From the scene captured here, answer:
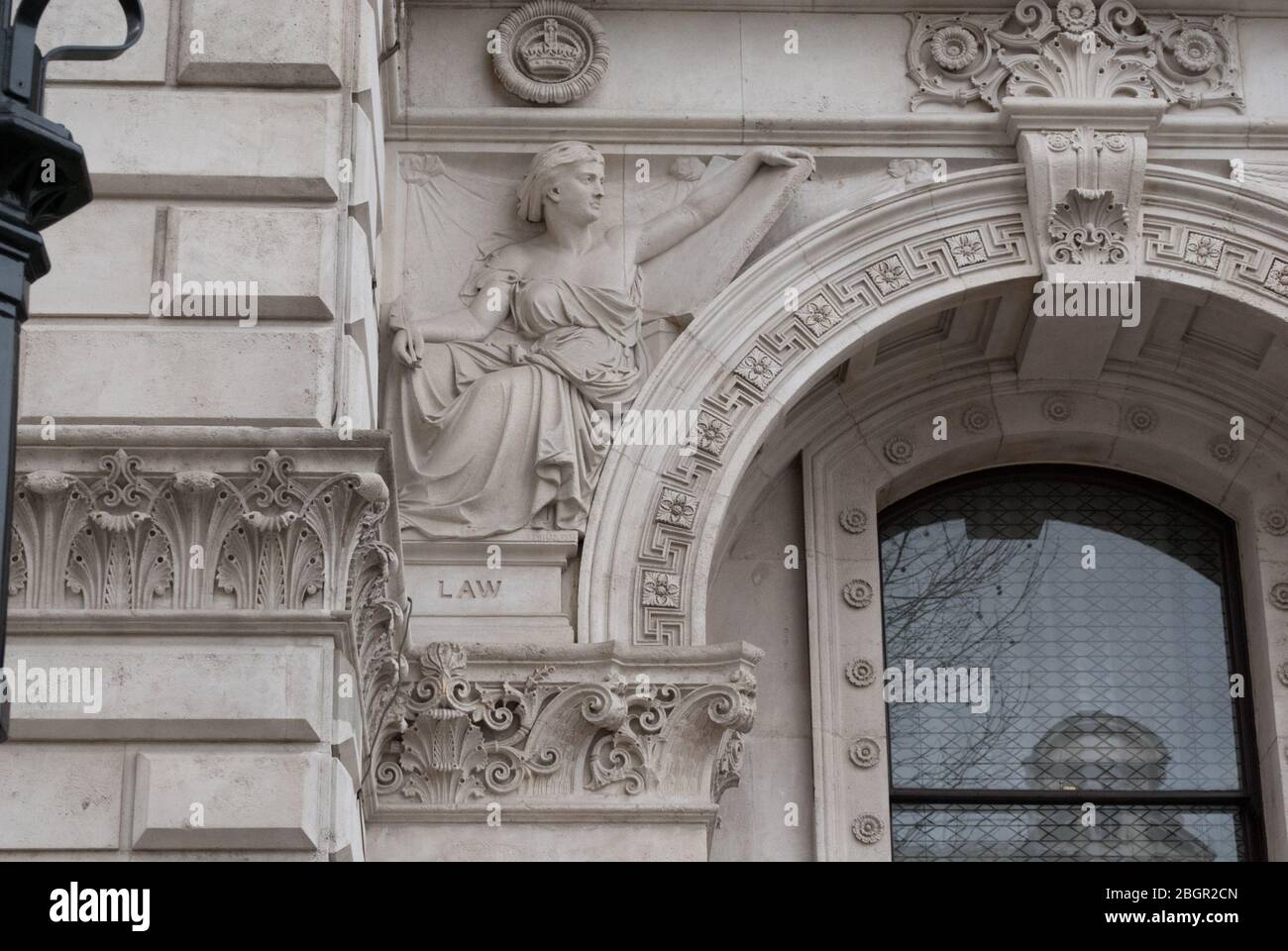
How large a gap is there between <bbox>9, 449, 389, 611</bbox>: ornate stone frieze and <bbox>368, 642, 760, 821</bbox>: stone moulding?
2448 mm

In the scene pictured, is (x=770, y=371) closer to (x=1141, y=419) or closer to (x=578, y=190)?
(x=578, y=190)

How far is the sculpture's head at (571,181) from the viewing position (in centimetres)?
1498

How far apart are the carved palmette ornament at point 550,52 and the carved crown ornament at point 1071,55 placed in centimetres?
209

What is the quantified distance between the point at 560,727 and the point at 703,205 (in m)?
3.57

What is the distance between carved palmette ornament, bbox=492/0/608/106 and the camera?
50.5ft

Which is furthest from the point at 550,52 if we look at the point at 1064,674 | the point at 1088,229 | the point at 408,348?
the point at 1064,674

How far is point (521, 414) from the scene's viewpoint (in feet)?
47.2

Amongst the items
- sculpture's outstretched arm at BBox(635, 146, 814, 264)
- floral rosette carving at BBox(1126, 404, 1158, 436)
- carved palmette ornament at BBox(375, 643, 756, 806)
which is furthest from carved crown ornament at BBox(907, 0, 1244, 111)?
carved palmette ornament at BBox(375, 643, 756, 806)

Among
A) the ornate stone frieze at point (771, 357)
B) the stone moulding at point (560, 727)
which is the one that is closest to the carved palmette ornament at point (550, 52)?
the ornate stone frieze at point (771, 357)

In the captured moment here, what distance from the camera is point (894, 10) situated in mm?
15883

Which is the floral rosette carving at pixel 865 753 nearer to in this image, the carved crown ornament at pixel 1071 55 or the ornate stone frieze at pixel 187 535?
the carved crown ornament at pixel 1071 55

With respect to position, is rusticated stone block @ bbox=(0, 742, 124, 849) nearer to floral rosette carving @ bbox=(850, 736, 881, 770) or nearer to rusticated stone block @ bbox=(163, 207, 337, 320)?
rusticated stone block @ bbox=(163, 207, 337, 320)
